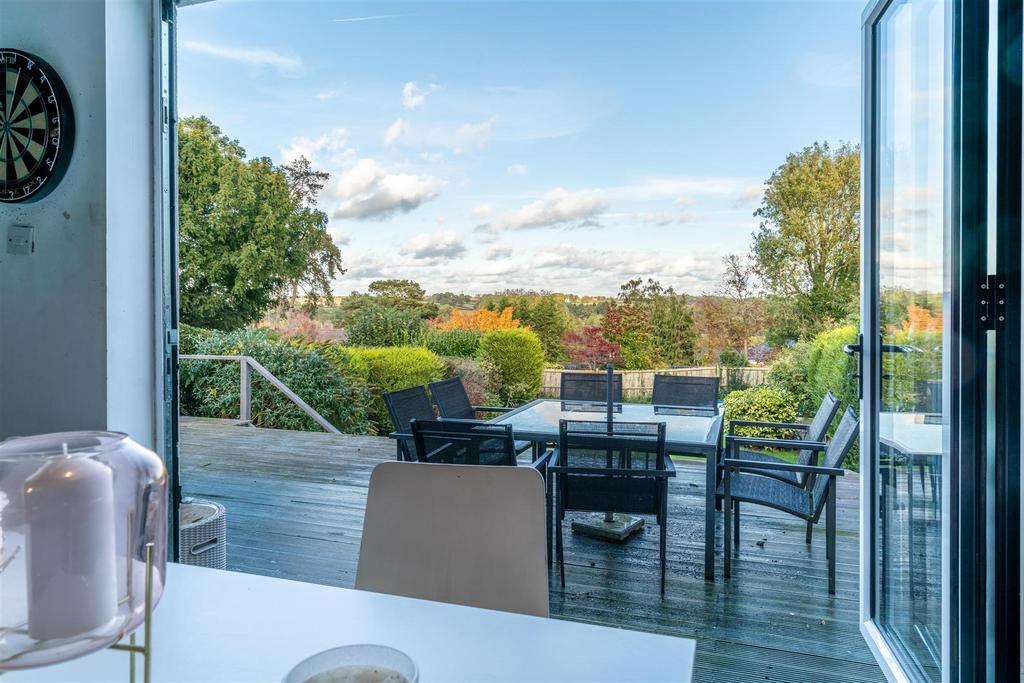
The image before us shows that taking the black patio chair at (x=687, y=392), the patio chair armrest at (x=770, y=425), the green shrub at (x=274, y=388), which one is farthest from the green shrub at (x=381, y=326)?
the patio chair armrest at (x=770, y=425)

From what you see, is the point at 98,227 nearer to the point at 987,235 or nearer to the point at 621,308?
the point at 987,235

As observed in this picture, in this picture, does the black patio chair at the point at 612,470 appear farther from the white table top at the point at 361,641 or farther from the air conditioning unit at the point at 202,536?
the white table top at the point at 361,641

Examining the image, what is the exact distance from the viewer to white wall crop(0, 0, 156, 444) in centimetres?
229

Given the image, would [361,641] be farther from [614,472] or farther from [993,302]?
[614,472]

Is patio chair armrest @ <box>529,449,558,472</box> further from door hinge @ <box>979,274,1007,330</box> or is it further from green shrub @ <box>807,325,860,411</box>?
green shrub @ <box>807,325,860,411</box>

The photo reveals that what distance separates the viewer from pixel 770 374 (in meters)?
7.29

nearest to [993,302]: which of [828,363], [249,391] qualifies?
[828,363]

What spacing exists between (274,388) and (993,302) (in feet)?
24.7

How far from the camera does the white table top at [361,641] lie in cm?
90

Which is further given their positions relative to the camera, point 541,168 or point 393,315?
point 393,315

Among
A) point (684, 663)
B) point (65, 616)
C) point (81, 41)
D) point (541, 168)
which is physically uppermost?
point (541, 168)

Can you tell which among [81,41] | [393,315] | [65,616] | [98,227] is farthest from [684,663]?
[393,315]

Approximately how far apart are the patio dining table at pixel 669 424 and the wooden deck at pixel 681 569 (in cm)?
34

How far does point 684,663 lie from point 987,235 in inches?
51.6
